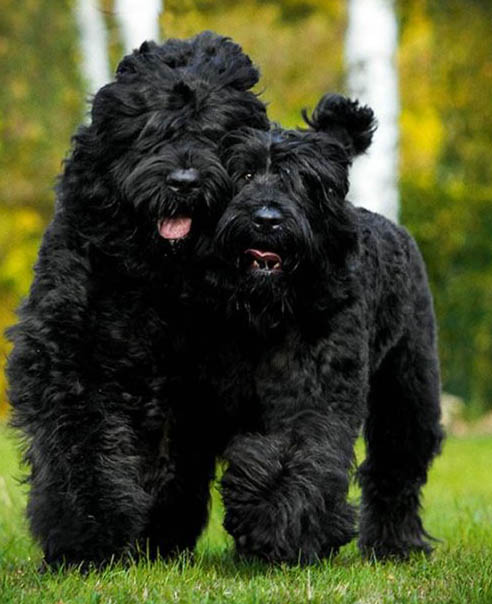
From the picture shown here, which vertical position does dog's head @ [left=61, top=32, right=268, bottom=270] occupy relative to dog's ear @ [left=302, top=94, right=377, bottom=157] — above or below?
below

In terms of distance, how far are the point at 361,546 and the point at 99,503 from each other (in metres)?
2.10

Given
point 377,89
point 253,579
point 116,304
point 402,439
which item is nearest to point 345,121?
point 116,304

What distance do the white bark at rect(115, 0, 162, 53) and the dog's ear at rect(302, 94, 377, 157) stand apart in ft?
24.8

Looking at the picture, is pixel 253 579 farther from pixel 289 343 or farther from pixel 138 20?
pixel 138 20

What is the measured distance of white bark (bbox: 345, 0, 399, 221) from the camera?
1396 cm

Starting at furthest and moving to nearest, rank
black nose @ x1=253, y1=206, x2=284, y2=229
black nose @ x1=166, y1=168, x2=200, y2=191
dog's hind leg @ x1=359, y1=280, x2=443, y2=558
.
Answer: dog's hind leg @ x1=359, y1=280, x2=443, y2=558 < black nose @ x1=253, y1=206, x2=284, y2=229 < black nose @ x1=166, y1=168, x2=200, y2=191

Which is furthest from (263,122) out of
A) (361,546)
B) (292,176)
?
(361,546)

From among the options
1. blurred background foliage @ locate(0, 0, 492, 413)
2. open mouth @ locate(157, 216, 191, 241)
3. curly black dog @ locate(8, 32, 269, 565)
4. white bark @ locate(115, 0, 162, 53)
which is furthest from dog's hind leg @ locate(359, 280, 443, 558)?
white bark @ locate(115, 0, 162, 53)

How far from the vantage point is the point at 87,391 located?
523 cm

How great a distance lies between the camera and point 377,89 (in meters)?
13.9

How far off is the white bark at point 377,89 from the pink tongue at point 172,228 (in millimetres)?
8951

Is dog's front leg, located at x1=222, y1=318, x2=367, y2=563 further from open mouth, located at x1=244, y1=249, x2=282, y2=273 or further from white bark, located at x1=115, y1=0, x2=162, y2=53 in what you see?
white bark, located at x1=115, y1=0, x2=162, y2=53

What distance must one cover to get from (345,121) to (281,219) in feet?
4.13

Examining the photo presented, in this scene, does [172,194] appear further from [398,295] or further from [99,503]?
[398,295]
